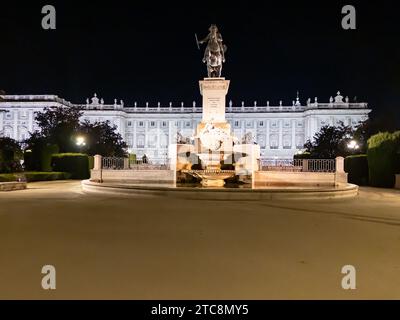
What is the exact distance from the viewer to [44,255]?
253 inches

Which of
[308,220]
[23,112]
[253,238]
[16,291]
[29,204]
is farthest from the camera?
[23,112]

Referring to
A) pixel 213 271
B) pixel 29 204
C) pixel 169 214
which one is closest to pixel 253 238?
pixel 213 271

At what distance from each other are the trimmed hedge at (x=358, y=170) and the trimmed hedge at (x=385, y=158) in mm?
2975

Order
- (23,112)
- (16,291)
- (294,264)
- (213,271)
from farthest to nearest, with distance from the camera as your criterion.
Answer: (23,112) → (294,264) → (213,271) → (16,291)

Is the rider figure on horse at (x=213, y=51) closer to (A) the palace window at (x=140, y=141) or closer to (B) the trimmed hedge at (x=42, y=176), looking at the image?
(B) the trimmed hedge at (x=42, y=176)

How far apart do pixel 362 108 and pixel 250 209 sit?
102m

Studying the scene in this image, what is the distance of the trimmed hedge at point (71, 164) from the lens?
114 feet

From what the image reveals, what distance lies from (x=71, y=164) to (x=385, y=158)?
24.5 metres

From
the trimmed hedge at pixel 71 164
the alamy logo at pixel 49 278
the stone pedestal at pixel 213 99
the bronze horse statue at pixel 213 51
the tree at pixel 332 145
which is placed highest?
the bronze horse statue at pixel 213 51

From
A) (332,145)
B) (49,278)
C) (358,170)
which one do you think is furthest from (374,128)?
(49,278)

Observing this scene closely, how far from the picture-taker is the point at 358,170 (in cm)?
3080

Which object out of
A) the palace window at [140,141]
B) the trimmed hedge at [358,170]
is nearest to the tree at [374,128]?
the trimmed hedge at [358,170]

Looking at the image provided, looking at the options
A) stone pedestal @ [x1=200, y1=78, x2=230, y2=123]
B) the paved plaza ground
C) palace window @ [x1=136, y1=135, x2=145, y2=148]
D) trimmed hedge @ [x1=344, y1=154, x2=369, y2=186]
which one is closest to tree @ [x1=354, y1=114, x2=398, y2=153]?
trimmed hedge @ [x1=344, y1=154, x2=369, y2=186]
